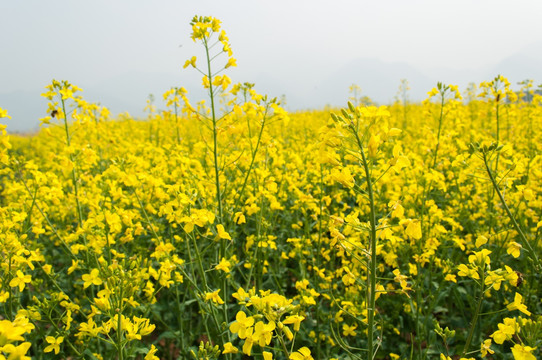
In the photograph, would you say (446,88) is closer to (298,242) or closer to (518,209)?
(518,209)

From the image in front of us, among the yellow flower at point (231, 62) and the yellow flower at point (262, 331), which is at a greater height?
the yellow flower at point (231, 62)

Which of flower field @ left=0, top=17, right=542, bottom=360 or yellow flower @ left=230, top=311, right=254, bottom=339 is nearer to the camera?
yellow flower @ left=230, top=311, right=254, bottom=339

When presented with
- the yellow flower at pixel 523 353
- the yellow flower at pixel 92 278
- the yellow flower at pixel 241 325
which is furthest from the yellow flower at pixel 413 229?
the yellow flower at pixel 92 278

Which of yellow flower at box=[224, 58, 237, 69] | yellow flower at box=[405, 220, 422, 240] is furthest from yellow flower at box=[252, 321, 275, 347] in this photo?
yellow flower at box=[224, 58, 237, 69]

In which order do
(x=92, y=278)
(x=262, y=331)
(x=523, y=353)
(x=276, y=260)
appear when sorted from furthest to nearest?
1. (x=276, y=260)
2. (x=92, y=278)
3. (x=523, y=353)
4. (x=262, y=331)

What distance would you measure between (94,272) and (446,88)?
12.0 ft

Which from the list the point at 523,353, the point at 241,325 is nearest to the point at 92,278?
the point at 241,325

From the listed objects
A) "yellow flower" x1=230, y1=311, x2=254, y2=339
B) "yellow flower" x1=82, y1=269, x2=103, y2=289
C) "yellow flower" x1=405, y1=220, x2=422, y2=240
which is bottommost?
"yellow flower" x1=82, y1=269, x2=103, y2=289

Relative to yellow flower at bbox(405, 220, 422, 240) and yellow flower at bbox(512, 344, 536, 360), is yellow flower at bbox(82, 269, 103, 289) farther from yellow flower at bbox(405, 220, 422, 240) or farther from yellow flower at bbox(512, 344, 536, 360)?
yellow flower at bbox(512, 344, 536, 360)

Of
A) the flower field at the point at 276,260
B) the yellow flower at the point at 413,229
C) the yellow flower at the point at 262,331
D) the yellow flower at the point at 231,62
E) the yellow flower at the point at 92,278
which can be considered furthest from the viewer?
the yellow flower at the point at 231,62

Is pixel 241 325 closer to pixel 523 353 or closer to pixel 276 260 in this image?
pixel 523 353

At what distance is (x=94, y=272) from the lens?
6.05ft

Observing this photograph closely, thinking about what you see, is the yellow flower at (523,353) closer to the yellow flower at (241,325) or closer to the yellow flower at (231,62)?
the yellow flower at (241,325)

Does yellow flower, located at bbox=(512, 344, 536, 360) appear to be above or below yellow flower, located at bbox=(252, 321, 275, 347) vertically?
below
